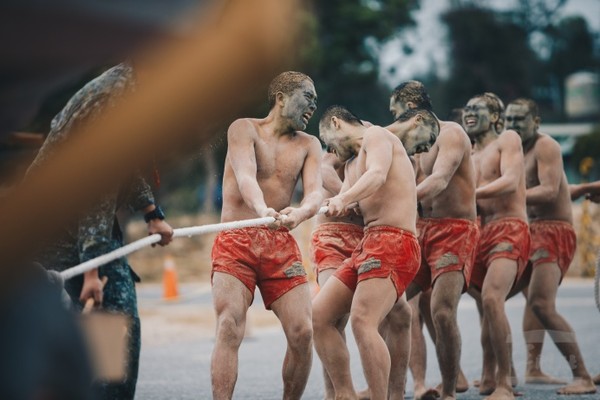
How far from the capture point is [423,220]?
7.45 meters

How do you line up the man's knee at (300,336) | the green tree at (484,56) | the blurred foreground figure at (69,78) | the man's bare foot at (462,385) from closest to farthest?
the blurred foreground figure at (69,78)
the man's knee at (300,336)
the man's bare foot at (462,385)
the green tree at (484,56)

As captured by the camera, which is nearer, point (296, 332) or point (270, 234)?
point (296, 332)

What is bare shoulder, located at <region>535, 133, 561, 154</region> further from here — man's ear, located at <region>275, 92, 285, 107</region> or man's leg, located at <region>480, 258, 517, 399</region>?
man's ear, located at <region>275, 92, 285, 107</region>

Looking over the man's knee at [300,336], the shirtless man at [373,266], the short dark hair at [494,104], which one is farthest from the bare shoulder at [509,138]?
the man's knee at [300,336]

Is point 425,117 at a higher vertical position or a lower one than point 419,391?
higher

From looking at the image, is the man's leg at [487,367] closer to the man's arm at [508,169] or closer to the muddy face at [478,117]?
the man's arm at [508,169]

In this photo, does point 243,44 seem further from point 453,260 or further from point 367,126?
point 453,260

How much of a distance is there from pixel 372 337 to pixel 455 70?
108ft

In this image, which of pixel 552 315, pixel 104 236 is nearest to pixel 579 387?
pixel 552 315

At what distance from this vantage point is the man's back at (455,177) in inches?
288

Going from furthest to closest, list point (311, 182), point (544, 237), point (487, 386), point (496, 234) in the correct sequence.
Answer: point (544, 237) → point (496, 234) → point (487, 386) → point (311, 182)

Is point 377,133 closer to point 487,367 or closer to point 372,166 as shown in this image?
point 372,166

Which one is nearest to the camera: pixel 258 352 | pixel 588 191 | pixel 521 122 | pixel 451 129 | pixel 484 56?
pixel 451 129

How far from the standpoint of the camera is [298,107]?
242 inches
